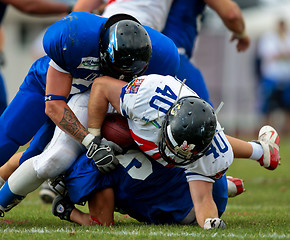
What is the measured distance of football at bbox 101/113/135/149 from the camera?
162 inches

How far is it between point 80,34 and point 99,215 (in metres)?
1.19

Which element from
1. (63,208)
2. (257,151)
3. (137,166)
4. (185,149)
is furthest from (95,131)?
(257,151)

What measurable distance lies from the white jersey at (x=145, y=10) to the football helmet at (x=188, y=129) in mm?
1801

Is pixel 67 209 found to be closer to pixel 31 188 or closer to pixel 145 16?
pixel 31 188

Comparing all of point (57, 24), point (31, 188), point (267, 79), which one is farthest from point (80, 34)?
point (267, 79)

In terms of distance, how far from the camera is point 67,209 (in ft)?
14.0

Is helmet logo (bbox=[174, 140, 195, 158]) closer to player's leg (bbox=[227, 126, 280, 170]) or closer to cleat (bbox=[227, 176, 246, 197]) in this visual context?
player's leg (bbox=[227, 126, 280, 170])

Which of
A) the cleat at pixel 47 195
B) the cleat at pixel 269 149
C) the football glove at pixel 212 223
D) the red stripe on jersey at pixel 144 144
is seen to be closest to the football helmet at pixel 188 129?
the red stripe on jersey at pixel 144 144

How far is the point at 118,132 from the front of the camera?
4.13 metres

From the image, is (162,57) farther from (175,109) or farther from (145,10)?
(145,10)

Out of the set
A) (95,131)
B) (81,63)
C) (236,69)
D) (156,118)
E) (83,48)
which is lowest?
(236,69)

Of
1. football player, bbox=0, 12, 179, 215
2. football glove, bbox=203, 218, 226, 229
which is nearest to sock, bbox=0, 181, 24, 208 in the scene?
football player, bbox=0, 12, 179, 215

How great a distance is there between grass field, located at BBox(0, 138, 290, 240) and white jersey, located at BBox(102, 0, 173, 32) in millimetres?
1678

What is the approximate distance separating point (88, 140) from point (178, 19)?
6.91 feet
